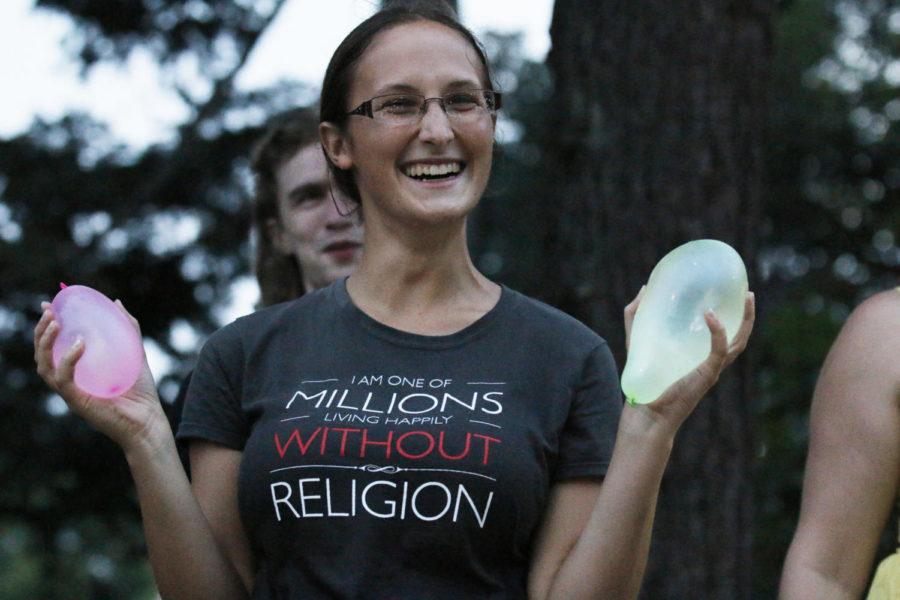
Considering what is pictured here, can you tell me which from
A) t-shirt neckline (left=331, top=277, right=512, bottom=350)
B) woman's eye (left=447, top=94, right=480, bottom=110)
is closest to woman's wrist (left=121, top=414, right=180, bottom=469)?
t-shirt neckline (left=331, top=277, right=512, bottom=350)

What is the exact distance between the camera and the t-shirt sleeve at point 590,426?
256 centimetres

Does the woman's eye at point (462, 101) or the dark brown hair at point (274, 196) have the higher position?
the woman's eye at point (462, 101)

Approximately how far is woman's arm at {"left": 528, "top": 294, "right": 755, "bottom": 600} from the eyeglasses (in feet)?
1.64

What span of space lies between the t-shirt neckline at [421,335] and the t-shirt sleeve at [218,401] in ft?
0.74

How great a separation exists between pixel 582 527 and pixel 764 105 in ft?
9.29

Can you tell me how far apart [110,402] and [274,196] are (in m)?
1.61

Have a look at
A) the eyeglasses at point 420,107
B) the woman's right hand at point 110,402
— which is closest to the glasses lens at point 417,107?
the eyeglasses at point 420,107

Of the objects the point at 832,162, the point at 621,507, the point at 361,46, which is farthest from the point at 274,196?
the point at 832,162

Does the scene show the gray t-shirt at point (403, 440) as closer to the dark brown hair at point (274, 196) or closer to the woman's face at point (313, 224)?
the woman's face at point (313, 224)

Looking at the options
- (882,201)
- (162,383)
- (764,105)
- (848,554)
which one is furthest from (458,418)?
(882,201)

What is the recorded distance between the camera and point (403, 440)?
2480 millimetres

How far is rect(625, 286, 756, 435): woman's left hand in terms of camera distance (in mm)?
2307

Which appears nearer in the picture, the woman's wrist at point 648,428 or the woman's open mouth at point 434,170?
the woman's wrist at point 648,428

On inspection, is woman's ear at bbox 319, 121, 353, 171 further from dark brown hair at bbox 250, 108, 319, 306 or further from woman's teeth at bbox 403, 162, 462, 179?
dark brown hair at bbox 250, 108, 319, 306
